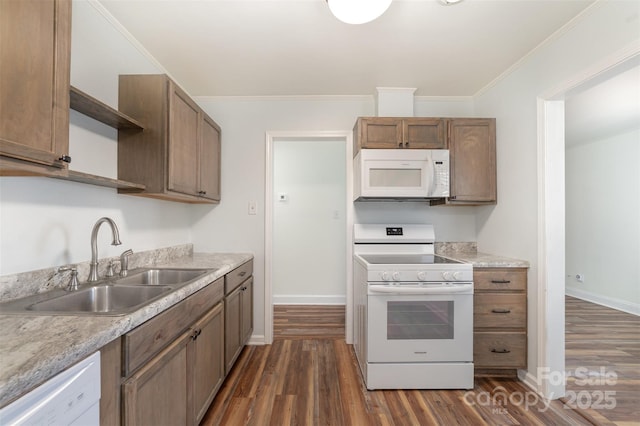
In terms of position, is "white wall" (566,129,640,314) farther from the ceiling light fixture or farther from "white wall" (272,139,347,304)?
the ceiling light fixture

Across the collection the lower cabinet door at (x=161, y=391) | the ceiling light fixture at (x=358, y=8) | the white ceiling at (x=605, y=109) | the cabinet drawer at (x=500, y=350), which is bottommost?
the cabinet drawer at (x=500, y=350)

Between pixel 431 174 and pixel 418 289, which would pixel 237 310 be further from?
pixel 431 174

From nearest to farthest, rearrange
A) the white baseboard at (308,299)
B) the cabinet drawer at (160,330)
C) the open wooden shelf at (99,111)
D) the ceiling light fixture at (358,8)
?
the cabinet drawer at (160,330) < the open wooden shelf at (99,111) < the ceiling light fixture at (358,8) < the white baseboard at (308,299)

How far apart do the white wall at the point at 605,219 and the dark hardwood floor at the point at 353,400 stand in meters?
1.69

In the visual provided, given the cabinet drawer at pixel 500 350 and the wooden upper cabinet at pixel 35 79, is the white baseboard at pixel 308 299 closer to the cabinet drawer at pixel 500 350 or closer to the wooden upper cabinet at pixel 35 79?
the cabinet drawer at pixel 500 350

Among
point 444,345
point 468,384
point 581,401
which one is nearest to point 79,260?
point 444,345

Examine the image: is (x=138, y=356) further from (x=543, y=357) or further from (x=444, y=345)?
(x=543, y=357)

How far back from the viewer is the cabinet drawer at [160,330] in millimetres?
984

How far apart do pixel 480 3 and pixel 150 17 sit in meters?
1.99

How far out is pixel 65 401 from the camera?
2.32 ft

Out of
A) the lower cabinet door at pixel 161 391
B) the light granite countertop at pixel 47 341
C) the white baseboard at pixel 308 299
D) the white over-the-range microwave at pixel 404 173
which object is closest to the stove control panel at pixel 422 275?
the white over-the-range microwave at pixel 404 173

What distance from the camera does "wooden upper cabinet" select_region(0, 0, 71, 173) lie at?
88 centimetres

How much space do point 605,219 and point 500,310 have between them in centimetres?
325

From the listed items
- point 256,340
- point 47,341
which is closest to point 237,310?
point 256,340
